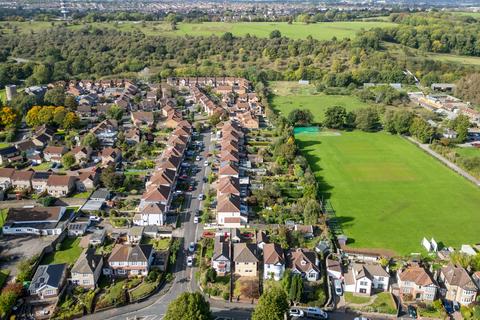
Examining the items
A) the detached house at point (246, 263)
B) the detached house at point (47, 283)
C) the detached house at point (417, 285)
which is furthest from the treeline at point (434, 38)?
the detached house at point (47, 283)

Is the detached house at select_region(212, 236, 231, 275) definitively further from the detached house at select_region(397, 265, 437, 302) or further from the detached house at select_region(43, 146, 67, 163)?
the detached house at select_region(43, 146, 67, 163)

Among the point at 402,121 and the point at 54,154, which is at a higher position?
the point at 402,121

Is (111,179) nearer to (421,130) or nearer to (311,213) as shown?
(311,213)

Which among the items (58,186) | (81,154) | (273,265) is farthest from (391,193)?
(81,154)

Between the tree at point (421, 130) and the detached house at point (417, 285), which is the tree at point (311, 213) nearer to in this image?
the detached house at point (417, 285)

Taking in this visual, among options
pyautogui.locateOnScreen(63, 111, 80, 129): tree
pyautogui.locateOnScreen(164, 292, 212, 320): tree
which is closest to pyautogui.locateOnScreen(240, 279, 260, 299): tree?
pyautogui.locateOnScreen(164, 292, 212, 320): tree

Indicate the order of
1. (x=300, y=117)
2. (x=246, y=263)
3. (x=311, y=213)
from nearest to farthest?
(x=246, y=263), (x=311, y=213), (x=300, y=117)
